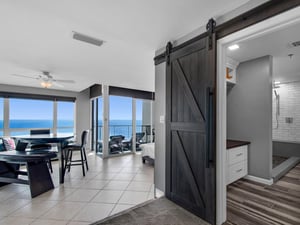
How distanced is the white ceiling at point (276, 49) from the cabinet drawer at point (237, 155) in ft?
5.68

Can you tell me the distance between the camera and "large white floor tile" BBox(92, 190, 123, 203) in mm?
2480

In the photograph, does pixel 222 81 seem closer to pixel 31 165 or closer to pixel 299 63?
pixel 299 63

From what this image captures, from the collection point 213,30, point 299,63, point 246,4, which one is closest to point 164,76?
point 213,30

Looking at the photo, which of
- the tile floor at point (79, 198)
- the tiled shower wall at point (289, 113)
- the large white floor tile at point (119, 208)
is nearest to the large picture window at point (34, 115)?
the tile floor at point (79, 198)

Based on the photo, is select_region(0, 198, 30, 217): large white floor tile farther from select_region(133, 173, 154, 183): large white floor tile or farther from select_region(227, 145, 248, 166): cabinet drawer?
select_region(227, 145, 248, 166): cabinet drawer

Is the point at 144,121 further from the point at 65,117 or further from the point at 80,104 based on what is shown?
the point at 65,117

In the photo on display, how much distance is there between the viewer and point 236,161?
2.80m

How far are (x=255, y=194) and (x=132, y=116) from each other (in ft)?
14.7

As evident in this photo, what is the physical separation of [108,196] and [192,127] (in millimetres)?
A: 1871

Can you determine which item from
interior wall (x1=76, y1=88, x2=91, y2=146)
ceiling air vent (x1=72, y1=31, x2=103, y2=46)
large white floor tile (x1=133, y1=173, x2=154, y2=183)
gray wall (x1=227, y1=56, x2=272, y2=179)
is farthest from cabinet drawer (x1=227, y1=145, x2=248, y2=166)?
interior wall (x1=76, y1=88, x2=91, y2=146)

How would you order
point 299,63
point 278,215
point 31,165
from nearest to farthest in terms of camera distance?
point 278,215, point 31,165, point 299,63

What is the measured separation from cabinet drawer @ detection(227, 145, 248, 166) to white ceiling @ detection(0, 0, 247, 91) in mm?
2119

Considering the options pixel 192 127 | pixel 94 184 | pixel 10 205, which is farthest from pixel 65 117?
pixel 192 127

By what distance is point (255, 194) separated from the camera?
2.50 metres
